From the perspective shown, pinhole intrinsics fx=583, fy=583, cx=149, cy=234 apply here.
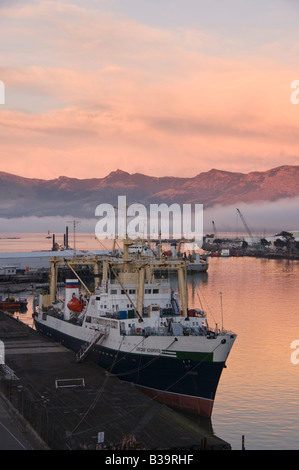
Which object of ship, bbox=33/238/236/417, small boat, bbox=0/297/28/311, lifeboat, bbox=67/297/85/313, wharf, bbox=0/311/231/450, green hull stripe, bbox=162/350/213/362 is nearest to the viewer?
wharf, bbox=0/311/231/450

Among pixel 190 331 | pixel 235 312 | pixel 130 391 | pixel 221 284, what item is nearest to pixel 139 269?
pixel 190 331

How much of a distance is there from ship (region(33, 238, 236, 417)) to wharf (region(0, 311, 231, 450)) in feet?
4.99

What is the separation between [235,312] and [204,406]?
3967cm

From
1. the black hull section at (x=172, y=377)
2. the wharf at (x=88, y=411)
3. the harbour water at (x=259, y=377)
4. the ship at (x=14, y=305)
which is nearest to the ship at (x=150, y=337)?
the black hull section at (x=172, y=377)

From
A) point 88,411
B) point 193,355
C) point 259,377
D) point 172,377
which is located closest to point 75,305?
point 172,377

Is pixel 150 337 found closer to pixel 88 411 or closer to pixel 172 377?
pixel 172 377

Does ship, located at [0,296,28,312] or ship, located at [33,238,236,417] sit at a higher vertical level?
ship, located at [33,238,236,417]

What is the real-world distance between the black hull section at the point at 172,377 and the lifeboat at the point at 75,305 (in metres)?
8.92

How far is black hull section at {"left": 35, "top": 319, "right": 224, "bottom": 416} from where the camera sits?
113 ft

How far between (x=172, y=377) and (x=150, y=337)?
279 cm

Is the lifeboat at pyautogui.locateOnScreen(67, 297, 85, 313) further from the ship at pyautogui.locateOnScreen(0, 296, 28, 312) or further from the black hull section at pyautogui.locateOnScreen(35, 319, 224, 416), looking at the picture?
the ship at pyautogui.locateOnScreen(0, 296, 28, 312)

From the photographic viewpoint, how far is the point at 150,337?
120 ft

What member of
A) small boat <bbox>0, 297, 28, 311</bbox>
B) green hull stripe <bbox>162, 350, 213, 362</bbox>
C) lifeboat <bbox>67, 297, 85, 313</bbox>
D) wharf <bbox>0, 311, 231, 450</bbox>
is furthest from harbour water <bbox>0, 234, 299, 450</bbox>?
lifeboat <bbox>67, 297, 85, 313</bbox>
